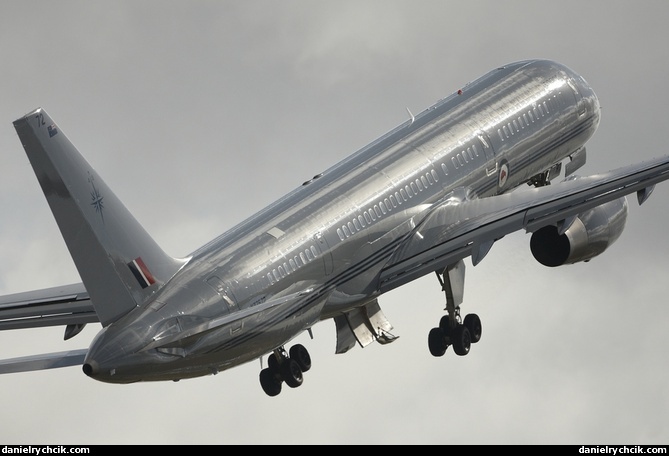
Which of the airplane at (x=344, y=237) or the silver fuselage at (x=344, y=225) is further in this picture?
the silver fuselage at (x=344, y=225)

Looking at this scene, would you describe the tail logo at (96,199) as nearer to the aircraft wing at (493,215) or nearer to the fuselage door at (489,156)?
the aircraft wing at (493,215)

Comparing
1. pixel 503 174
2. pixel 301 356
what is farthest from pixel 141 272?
pixel 503 174

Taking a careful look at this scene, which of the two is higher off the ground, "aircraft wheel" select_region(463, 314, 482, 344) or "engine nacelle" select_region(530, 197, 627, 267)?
"engine nacelle" select_region(530, 197, 627, 267)

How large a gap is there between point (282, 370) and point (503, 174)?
10.2m

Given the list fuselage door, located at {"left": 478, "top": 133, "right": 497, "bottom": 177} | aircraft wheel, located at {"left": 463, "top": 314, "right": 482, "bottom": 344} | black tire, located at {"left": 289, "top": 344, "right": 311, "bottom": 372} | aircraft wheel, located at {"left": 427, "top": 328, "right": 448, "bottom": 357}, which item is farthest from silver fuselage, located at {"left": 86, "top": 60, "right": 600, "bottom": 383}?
aircraft wheel, located at {"left": 427, "top": 328, "right": 448, "bottom": 357}

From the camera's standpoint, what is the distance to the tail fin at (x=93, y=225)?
188 feet

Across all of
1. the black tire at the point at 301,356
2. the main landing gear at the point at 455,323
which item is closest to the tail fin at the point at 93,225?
the black tire at the point at 301,356

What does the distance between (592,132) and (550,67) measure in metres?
2.81

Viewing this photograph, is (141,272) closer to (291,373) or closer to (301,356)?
(291,373)

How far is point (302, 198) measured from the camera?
66.8 metres

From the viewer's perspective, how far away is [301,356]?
6962 cm

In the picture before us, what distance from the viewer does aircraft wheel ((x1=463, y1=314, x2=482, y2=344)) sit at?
236 feet

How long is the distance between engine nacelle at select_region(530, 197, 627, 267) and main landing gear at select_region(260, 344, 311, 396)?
8307 mm

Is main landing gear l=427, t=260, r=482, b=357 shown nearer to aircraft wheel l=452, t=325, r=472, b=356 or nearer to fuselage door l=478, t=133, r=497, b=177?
aircraft wheel l=452, t=325, r=472, b=356
